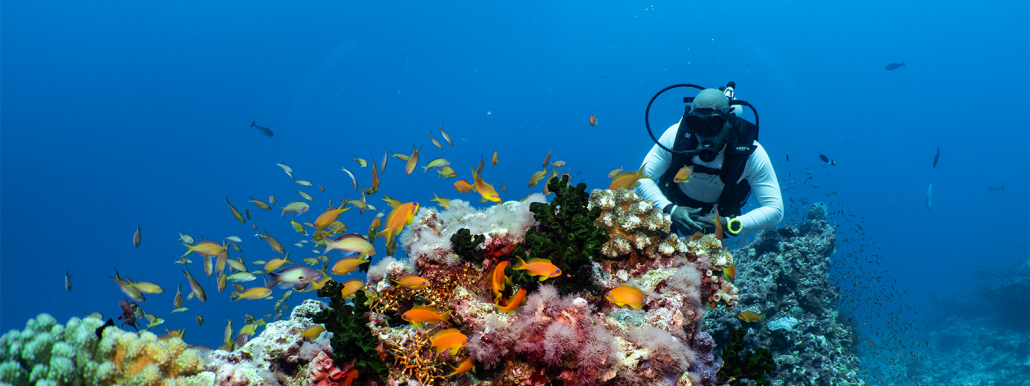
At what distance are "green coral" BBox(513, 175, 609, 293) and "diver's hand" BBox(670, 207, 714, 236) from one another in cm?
167

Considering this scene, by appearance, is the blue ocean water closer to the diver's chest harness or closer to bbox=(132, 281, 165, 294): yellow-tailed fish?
bbox=(132, 281, 165, 294): yellow-tailed fish

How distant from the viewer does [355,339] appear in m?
2.29

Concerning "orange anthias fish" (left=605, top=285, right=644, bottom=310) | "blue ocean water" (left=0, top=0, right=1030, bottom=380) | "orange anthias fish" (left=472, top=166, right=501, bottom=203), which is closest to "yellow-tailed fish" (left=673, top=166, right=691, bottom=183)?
"orange anthias fish" (left=472, top=166, right=501, bottom=203)

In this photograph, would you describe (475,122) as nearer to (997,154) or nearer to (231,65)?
(231,65)

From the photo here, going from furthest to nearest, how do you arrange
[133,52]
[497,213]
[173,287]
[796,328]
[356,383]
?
[133,52]
[173,287]
[796,328]
[497,213]
[356,383]

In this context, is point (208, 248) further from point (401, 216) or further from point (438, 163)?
point (401, 216)

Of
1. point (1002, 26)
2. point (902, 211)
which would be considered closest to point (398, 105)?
point (902, 211)

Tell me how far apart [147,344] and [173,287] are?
8003 centimetres

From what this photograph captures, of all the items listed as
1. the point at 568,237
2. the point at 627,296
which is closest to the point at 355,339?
the point at 568,237

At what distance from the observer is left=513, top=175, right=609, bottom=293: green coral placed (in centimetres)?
270

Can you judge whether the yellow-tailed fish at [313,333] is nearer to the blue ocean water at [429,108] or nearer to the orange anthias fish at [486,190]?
the orange anthias fish at [486,190]

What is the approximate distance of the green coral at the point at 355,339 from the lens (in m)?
2.28

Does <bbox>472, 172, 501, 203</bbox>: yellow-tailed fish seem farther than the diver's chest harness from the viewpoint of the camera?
No

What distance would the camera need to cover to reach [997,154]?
336 feet
